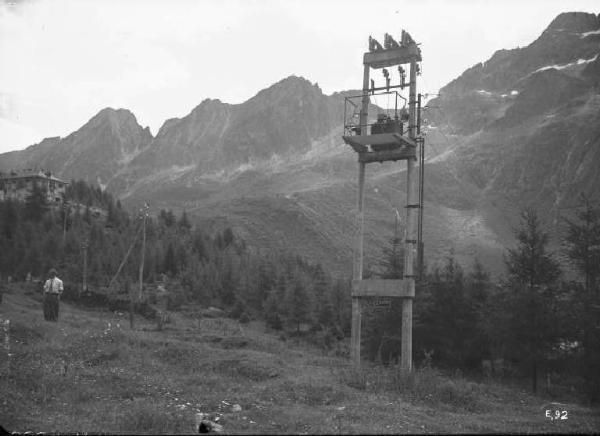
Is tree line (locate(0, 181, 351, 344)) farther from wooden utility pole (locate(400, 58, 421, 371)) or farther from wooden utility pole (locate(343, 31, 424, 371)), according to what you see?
wooden utility pole (locate(400, 58, 421, 371))

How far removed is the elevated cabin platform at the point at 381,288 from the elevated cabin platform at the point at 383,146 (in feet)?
13.9

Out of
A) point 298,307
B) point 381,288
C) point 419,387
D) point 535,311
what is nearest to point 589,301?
point 535,311

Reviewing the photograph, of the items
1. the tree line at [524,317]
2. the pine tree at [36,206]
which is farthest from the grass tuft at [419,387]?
the pine tree at [36,206]

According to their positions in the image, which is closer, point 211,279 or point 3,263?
point 211,279

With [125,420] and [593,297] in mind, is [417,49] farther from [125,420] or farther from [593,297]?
[125,420]

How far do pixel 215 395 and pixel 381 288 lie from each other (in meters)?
7.85

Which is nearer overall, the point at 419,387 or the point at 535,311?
the point at 419,387

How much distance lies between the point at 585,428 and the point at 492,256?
494 ft

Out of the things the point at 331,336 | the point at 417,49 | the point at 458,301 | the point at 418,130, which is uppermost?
the point at 417,49

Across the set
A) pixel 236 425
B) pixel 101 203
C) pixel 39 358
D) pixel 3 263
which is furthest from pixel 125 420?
pixel 101 203

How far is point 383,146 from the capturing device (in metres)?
21.8

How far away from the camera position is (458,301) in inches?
1303

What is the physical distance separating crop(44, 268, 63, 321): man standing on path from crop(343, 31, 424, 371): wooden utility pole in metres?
12.9

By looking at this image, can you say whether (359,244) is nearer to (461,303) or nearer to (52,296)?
(461,303)
